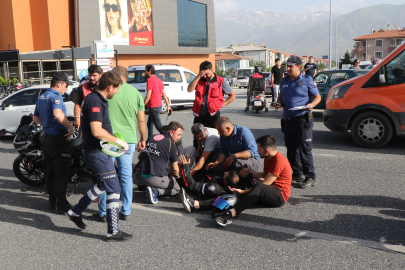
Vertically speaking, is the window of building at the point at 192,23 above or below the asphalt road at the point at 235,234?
above

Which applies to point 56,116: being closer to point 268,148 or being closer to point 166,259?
point 166,259

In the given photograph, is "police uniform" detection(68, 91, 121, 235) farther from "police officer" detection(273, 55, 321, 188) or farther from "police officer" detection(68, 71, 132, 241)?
"police officer" detection(273, 55, 321, 188)

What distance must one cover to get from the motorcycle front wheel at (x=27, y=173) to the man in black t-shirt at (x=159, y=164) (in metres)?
1.80

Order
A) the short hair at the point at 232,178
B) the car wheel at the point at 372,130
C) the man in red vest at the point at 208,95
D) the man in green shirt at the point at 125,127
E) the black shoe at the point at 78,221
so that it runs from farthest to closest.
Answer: the car wheel at the point at 372,130, the man in red vest at the point at 208,95, the short hair at the point at 232,178, the man in green shirt at the point at 125,127, the black shoe at the point at 78,221

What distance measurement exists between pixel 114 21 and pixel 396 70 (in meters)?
34.1

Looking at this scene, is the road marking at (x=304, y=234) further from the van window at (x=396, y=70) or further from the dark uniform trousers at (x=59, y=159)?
the van window at (x=396, y=70)

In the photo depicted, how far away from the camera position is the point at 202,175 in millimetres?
6035

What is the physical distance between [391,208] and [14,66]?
29.1 metres

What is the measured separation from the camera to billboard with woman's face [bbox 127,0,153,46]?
3981 centimetres

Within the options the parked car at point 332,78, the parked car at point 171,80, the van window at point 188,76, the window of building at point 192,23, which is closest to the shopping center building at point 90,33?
the window of building at point 192,23

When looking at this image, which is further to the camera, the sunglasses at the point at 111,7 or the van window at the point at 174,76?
the sunglasses at the point at 111,7

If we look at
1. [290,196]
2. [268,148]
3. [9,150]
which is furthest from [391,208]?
[9,150]

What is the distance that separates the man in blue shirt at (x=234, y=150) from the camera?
563 centimetres

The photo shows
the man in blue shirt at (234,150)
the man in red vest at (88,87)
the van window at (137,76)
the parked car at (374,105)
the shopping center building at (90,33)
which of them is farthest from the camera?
the shopping center building at (90,33)
